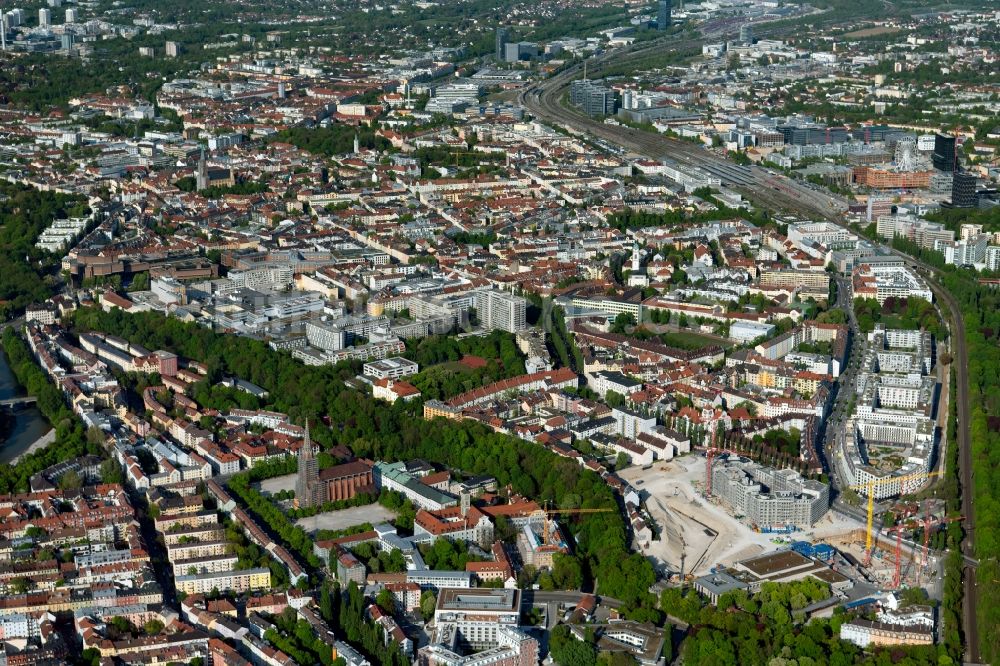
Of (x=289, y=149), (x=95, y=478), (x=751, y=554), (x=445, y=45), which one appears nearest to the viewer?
(x=751, y=554)

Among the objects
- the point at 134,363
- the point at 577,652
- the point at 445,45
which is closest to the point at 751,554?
the point at 577,652

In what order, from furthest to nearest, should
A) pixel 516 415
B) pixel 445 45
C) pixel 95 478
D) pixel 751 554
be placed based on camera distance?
pixel 445 45
pixel 516 415
pixel 95 478
pixel 751 554

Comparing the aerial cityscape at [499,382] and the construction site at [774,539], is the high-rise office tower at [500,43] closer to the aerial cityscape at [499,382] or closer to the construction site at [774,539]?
the aerial cityscape at [499,382]

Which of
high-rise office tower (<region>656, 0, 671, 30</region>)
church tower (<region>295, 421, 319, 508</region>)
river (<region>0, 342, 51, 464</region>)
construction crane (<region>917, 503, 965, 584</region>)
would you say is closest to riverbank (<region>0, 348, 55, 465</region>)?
river (<region>0, 342, 51, 464</region>)

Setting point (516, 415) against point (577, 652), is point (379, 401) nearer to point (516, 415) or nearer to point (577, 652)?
point (516, 415)

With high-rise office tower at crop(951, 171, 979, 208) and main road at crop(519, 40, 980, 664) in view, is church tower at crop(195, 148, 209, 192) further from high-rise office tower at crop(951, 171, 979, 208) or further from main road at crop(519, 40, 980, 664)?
high-rise office tower at crop(951, 171, 979, 208)

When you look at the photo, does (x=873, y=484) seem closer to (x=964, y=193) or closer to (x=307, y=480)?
(x=307, y=480)
